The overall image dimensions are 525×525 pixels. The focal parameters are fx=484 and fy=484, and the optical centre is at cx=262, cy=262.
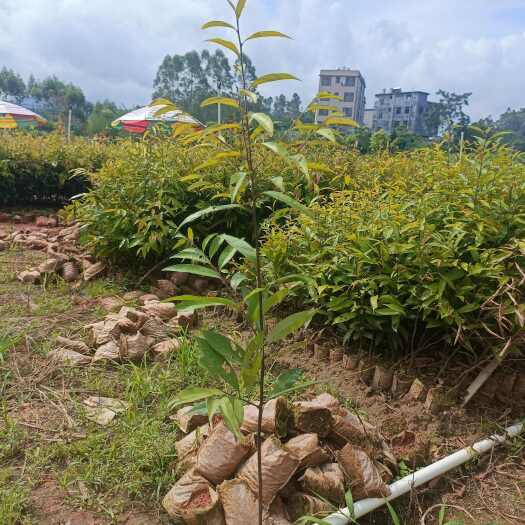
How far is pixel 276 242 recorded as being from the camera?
274 cm

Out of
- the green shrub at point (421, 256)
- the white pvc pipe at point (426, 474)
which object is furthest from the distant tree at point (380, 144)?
the white pvc pipe at point (426, 474)

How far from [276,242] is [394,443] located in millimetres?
1252

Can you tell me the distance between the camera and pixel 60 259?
150 inches

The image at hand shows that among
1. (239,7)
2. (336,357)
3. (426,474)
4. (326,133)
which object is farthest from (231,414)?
(336,357)

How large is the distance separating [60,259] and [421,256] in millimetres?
2849

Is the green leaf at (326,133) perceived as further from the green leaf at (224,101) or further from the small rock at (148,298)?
the small rock at (148,298)

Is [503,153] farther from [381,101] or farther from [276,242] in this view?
[381,101]

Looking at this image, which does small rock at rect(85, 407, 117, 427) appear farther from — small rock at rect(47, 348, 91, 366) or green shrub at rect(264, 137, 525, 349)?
green shrub at rect(264, 137, 525, 349)

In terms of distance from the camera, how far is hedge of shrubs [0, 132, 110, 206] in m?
6.65

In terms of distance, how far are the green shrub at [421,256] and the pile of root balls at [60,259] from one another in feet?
5.95

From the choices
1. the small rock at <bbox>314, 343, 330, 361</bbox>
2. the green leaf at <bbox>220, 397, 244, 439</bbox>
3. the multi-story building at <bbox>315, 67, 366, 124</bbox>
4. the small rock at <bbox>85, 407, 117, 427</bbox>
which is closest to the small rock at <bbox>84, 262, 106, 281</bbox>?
the small rock at <bbox>85, 407, 117, 427</bbox>

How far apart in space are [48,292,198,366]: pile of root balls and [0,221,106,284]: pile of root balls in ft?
3.57

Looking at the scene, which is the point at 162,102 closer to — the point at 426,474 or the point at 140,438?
the point at 140,438

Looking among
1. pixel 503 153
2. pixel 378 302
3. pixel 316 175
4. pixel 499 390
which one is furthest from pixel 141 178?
pixel 499 390
